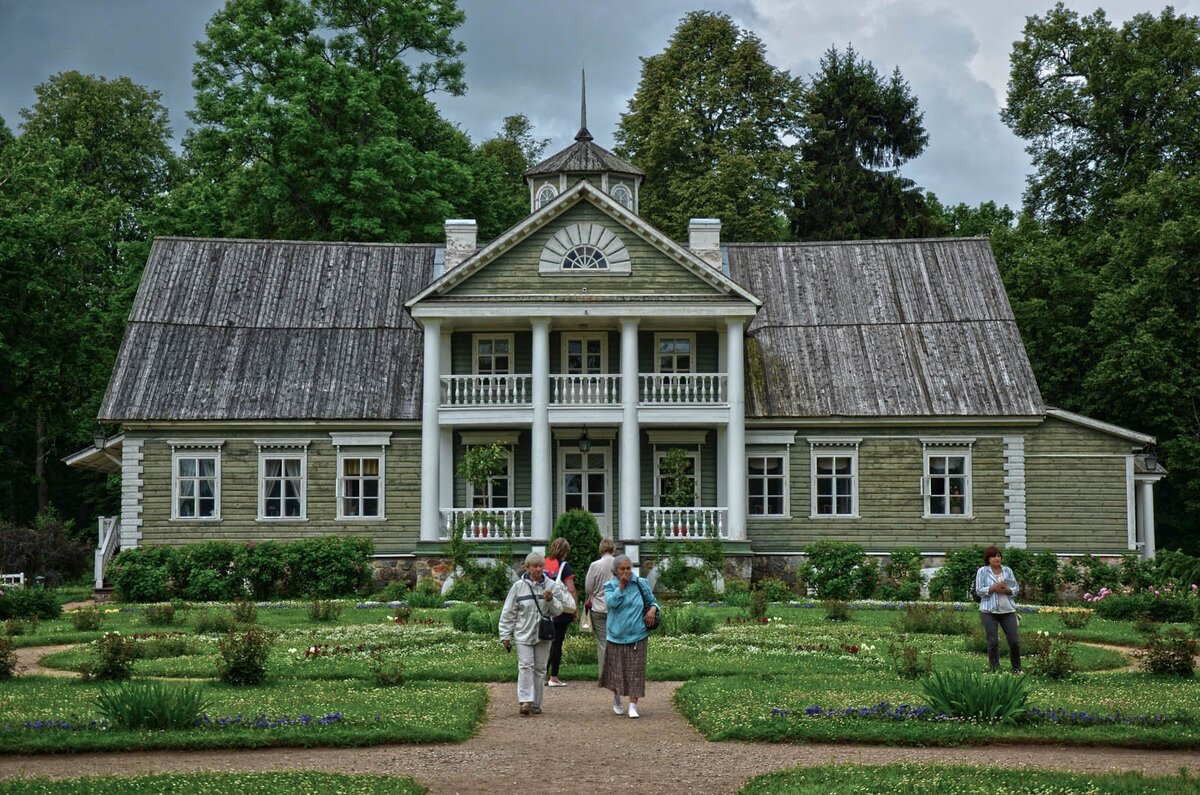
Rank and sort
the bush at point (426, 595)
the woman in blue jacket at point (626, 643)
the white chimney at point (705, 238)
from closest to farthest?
the woman in blue jacket at point (626, 643)
the bush at point (426, 595)
the white chimney at point (705, 238)

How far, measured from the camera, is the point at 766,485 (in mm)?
36312

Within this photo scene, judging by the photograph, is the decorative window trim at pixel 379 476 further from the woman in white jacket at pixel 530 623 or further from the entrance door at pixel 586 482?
the woman in white jacket at pixel 530 623

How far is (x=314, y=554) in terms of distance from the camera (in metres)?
33.1

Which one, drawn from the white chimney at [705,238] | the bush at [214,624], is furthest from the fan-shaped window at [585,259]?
the bush at [214,624]

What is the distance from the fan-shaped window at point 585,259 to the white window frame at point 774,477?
5.63 metres

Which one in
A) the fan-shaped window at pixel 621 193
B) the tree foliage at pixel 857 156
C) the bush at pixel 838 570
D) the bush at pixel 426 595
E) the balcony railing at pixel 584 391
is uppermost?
the tree foliage at pixel 857 156

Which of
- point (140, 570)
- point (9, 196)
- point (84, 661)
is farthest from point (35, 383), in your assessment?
point (84, 661)

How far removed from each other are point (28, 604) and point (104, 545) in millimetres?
8778

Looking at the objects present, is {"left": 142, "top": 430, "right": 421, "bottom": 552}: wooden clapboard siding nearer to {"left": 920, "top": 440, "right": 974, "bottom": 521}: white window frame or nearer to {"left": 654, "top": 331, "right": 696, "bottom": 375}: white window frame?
{"left": 654, "top": 331, "right": 696, "bottom": 375}: white window frame

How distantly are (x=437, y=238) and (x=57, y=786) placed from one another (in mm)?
34880

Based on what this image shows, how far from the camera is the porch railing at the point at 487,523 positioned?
113 feet

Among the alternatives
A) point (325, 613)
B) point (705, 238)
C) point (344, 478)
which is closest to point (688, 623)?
point (325, 613)

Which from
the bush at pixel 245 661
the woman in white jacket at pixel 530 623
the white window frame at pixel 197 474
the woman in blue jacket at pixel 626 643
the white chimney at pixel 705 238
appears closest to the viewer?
the woman in blue jacket at pixel 626 643

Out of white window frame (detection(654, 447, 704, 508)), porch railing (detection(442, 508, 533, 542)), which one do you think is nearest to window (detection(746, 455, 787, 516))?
white window frame (detection(654, 447, 704, 508))
